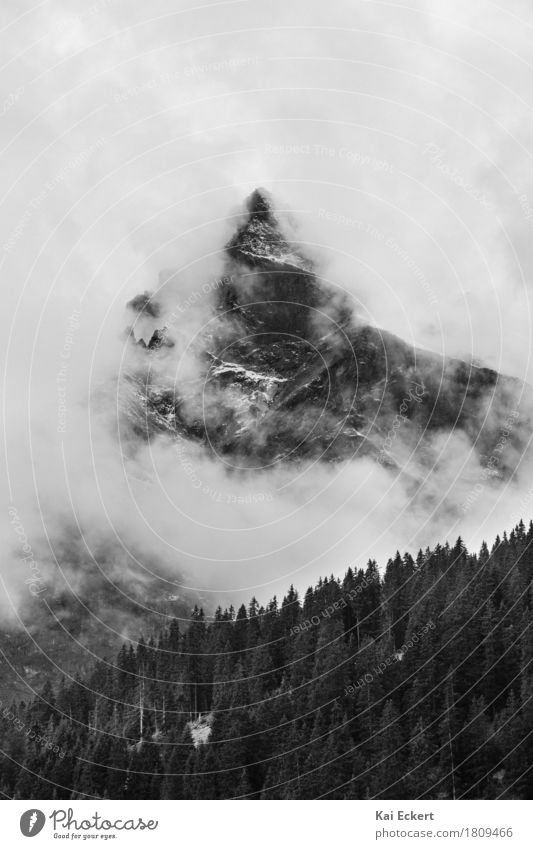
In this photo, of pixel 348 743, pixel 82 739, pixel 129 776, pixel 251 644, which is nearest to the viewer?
pixel 348 743

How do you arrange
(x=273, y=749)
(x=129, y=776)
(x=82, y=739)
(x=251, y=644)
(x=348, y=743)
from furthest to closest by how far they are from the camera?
(x=251, y=644)
(x=82, y=739)
(x=129, y=776)
(x=273, y=749)
(x=348, y=743)

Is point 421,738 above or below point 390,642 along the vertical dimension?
below

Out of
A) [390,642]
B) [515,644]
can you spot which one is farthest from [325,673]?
[515,644]

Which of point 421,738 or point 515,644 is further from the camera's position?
point 515,644

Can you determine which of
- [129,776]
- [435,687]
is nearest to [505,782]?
[435,687]

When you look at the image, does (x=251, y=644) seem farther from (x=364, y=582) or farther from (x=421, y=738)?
(x=421, y=738)

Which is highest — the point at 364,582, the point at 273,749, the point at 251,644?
the point at 364,582
